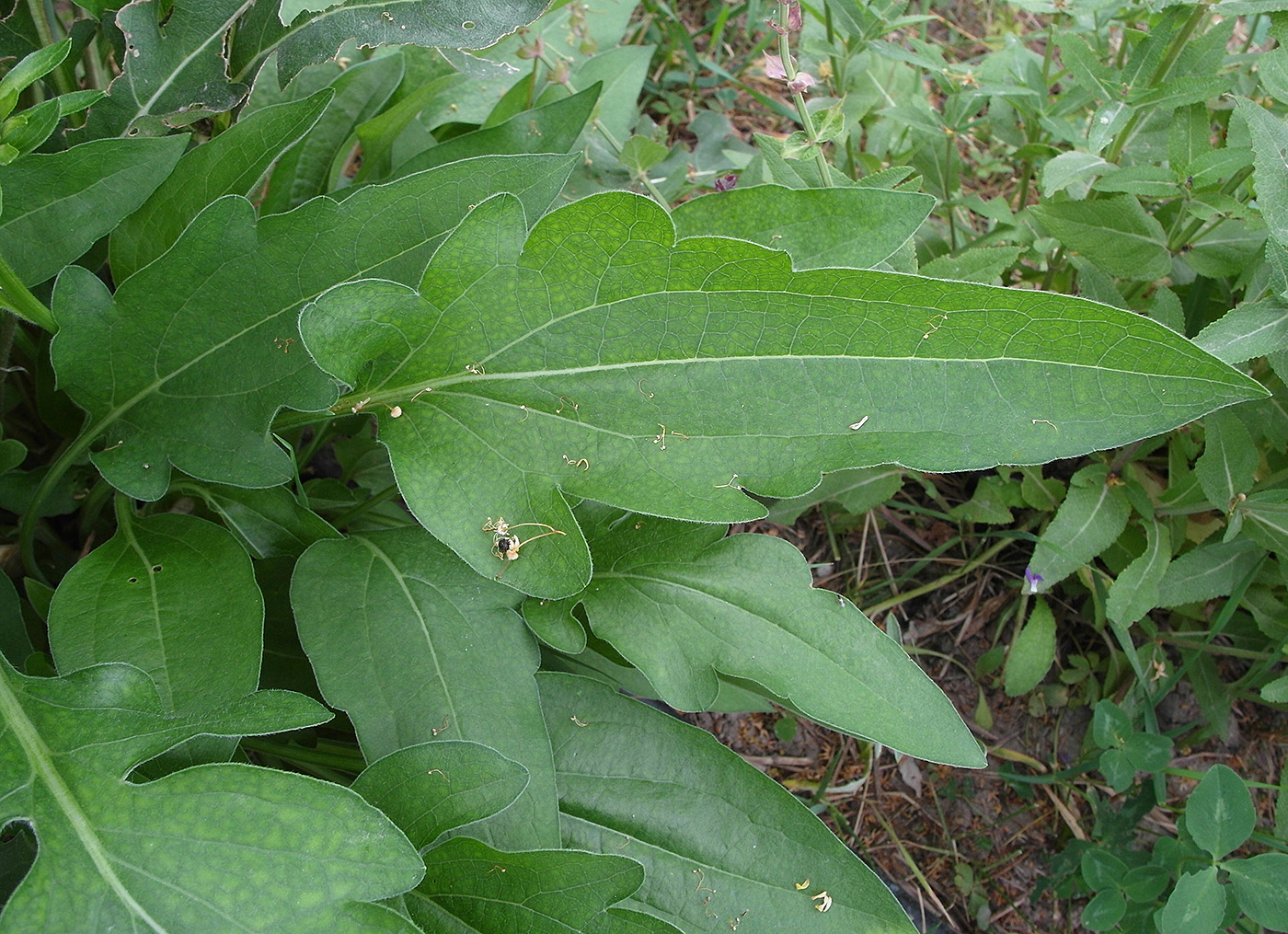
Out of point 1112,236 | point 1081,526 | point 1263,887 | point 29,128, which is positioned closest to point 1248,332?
point 1112,236

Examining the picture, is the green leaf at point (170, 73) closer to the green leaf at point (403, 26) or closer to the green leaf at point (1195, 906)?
the green leaf at point (403, 26)

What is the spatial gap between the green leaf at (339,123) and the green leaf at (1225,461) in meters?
1.36

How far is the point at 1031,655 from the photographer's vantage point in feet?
5.74

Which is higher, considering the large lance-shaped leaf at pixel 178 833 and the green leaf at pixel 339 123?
the green leaf at pixel 339 123

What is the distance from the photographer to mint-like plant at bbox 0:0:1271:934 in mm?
969

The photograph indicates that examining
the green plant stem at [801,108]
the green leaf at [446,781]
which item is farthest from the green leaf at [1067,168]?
the green leaf at [446,781]

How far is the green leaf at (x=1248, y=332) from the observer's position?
127 centimetres

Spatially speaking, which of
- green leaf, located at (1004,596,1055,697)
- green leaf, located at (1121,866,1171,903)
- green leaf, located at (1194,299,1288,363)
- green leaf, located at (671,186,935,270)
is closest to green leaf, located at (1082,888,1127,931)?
green leaf, located at (1121,866,1171,903)

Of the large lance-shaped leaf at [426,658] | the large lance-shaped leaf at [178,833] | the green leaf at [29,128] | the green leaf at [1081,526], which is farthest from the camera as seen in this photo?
the green leaf at [1081,526]

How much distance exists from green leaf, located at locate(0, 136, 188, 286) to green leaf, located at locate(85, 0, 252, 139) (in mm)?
121

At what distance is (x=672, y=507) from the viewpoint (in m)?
1.08

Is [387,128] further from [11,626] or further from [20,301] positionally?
[11,626]

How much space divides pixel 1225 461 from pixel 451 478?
3.82ft

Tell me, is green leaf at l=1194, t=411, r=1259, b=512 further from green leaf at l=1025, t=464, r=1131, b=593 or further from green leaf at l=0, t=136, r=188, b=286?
green leaf at l=0, t=136, r=188, b=286
